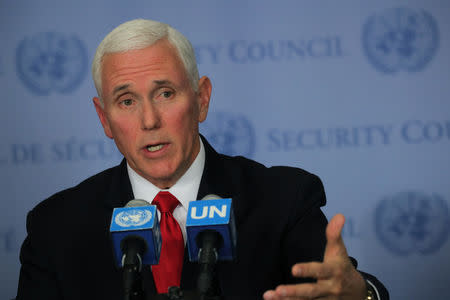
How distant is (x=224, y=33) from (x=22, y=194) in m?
1.33

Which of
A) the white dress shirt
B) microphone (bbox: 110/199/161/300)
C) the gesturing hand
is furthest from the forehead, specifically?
the gesturing hand

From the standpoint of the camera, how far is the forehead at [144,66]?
6.21 ft

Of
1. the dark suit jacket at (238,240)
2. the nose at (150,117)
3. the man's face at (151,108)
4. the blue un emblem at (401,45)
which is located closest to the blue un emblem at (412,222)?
the blue un emblem at (401,45)

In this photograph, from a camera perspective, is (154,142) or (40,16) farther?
(40,16)

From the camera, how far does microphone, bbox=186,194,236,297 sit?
1.24 metres

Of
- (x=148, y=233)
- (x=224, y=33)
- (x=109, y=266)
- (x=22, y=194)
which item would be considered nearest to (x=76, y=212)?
(x=109, y=266)

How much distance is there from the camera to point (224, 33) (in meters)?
3.13

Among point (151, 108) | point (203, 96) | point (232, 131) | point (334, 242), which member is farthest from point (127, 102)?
point (232, 131)

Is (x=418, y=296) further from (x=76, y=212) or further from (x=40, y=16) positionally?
(x=40, y=16)

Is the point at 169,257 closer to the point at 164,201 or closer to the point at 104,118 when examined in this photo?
the point at 164,201

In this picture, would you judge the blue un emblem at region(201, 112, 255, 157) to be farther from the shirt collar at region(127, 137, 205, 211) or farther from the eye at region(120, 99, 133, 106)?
the eye at region(120, 99, 133, 106)

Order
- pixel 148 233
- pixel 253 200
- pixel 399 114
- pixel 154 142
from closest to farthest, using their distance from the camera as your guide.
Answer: pixel 148 233 < pixel 154 142 < pixel 253 200 < pixel 399 114

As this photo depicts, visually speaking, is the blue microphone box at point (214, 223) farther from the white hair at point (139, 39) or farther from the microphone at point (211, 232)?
the white hair at point (139, 39)

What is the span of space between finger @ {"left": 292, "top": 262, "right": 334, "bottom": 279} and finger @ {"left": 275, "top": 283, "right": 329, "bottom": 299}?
2 cm
